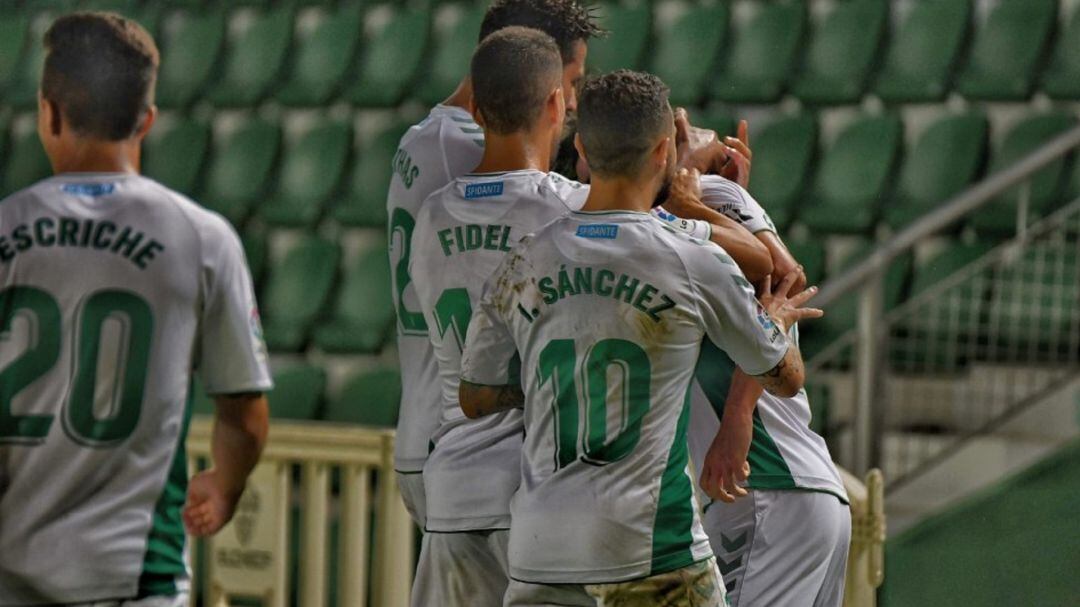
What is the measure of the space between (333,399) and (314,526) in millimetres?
2147

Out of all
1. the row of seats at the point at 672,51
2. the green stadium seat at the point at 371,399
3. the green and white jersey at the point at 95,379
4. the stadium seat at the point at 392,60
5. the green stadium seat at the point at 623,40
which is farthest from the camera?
the stadium seat at the point at 392,60

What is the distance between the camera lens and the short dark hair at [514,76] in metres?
3.37

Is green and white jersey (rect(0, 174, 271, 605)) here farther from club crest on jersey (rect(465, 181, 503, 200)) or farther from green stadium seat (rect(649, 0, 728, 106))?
green stadium seat (rect(649, 0, 728, 106))

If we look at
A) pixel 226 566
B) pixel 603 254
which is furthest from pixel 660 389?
pixel 226 566

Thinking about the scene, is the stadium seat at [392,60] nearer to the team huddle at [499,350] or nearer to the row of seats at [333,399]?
the row of seats at [333,399]

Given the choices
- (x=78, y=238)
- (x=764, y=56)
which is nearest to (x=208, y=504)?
(x=78, y=238)

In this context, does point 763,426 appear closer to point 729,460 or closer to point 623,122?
point 729,460

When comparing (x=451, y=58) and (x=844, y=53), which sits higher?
(x=844, y=53)

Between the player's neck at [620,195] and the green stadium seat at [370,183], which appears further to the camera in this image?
the green stadium seat at [370,183]

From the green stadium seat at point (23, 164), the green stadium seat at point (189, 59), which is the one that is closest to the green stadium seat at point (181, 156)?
the green stadium seat at point (189, 59)

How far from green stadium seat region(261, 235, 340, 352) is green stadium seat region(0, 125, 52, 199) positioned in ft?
6.22

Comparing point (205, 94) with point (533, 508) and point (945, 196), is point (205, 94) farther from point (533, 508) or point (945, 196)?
point (533, 508)

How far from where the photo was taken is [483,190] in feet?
11.2

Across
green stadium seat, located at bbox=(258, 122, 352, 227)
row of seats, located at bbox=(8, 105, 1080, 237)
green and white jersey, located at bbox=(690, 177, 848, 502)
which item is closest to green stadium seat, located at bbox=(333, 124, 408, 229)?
row of seats, located at bbox=(8, 105, 1080, 237)
